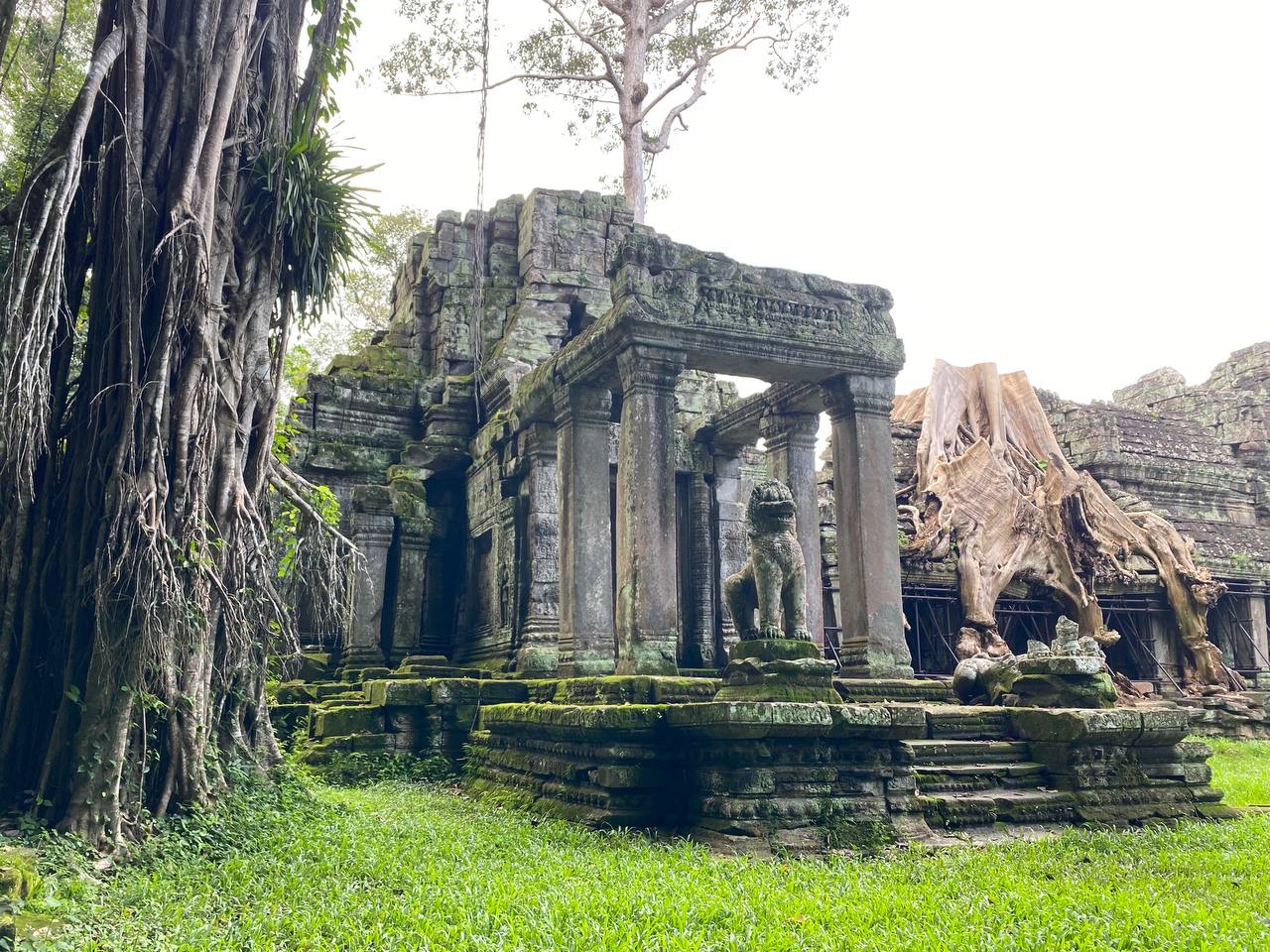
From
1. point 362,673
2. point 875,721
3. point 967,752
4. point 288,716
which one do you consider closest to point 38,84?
point 288,716

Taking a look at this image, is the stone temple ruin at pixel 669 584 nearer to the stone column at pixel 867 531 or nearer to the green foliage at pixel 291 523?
the stone column at pixel 867 531

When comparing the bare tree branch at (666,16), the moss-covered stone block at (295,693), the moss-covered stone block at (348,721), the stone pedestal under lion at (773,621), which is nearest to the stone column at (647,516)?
the stone pedestal under lion at (773,621)

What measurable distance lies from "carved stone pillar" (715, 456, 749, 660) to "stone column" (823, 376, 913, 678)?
2.47 m

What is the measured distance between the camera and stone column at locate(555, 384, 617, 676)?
28.9 ft

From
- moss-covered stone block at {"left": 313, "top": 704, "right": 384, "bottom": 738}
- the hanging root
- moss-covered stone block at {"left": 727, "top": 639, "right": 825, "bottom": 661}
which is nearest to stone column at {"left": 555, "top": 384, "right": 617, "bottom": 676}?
moss-covered stone block at {"left": 727, "top": 639, "right": 825, "bottom": 661}

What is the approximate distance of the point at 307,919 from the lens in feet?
13.9

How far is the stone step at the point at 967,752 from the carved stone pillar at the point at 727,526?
3945mm

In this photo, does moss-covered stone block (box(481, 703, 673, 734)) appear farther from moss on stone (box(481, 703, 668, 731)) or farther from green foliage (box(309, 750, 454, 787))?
green foliage (box(309, 750, 454, 787))

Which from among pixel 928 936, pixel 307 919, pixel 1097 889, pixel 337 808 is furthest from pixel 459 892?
pixel 1097 889

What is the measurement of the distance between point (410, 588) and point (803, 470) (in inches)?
205

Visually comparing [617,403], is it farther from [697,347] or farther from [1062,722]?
[1062,722]

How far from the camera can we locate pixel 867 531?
8797mm

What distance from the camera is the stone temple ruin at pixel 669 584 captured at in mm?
6742

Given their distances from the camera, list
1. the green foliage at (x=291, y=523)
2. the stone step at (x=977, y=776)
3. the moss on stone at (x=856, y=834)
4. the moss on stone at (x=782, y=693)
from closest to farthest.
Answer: the moss on stone at (x=856, y=834) → the moss on stone at (x=782, y=693) → the stone step at (x=977, y=776) → the green foliage at (x=291, y=523)
